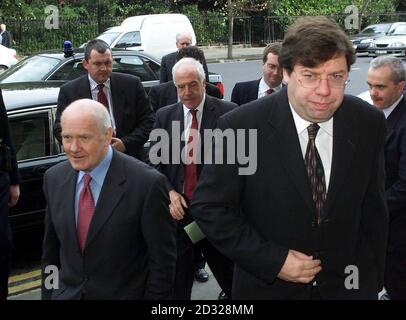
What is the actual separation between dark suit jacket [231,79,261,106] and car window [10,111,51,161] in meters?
1.78

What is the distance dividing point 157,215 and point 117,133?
249 cm

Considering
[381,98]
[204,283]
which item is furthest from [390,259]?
[204,283]

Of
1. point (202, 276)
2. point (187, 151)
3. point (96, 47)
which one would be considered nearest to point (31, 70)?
point (96, 47)

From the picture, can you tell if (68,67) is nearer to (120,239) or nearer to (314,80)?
(120,239)

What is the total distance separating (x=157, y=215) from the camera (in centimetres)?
286

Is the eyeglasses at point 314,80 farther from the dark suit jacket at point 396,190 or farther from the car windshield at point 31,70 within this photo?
the car windshield at point 31,70

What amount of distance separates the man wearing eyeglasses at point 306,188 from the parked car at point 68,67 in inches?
249

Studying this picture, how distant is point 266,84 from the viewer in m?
5.70

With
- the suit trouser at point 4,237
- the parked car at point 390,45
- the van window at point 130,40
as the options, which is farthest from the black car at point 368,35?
the suit trouser at point 4,237

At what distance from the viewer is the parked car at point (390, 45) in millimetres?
24984
